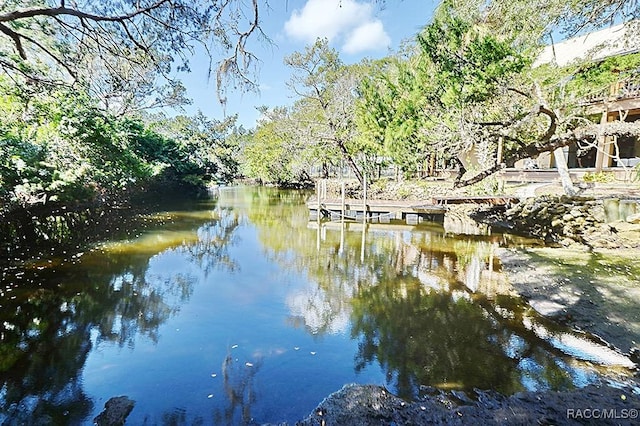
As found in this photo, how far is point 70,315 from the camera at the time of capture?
18.2ft

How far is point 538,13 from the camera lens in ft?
18.9

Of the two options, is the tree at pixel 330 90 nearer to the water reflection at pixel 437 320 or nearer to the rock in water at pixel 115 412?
the water reflection at pixel 437 320

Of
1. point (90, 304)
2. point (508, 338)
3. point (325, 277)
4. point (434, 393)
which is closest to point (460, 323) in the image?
point (508, 338)

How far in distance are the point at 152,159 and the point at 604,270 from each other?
2367 centimetres

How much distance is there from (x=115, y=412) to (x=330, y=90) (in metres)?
18.9

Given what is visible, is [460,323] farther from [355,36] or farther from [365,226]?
[365,226]

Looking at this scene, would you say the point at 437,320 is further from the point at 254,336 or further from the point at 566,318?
the point at 254,336

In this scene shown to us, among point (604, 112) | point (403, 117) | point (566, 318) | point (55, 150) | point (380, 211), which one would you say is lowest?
point (566, 318)

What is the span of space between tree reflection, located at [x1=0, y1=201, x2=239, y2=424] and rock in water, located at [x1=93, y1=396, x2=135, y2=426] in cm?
14

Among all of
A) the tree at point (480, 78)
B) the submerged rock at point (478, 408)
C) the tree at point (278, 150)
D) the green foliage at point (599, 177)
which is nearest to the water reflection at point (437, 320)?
the submerged rock at point (478, 408)

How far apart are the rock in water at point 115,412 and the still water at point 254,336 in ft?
0.27

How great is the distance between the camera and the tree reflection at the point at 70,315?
355cm

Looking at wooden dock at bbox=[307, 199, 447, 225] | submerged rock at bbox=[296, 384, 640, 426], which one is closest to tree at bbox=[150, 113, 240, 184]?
wooden dock at bbox=[307, 199, 447, 225]

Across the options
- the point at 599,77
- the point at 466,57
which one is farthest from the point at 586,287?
the point at 599,77
